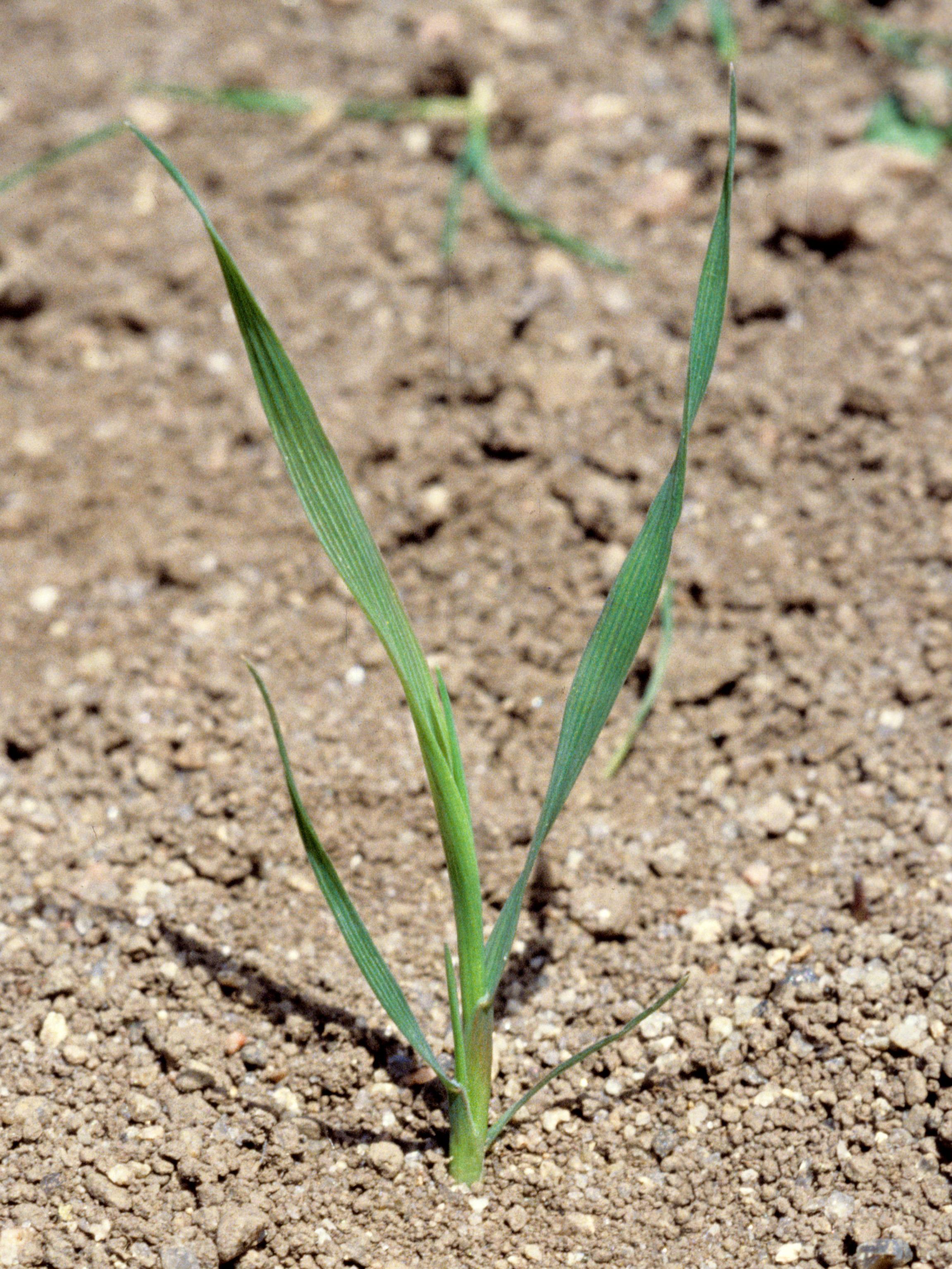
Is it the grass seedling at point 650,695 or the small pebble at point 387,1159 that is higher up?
the grass seedling at point 650,695

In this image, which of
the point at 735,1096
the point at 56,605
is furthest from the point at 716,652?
the point at 56,605

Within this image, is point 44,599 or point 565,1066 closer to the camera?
point 565,1066

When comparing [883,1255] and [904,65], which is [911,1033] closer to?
[883,1255]

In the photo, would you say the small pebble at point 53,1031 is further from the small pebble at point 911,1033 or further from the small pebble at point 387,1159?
the small pebble at point 911,1033

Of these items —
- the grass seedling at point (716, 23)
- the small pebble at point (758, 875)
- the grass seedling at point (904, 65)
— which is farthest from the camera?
the grass seedling at point (716, 23)

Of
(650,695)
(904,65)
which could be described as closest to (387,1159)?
(650,695)

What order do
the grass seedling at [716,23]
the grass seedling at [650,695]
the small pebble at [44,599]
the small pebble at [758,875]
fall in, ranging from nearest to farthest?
1. the small pebble at [758,875]
2. the grass seedling at [650,695]
3. the small pebble at [44,599]
4. the grass seedling at [716,23]

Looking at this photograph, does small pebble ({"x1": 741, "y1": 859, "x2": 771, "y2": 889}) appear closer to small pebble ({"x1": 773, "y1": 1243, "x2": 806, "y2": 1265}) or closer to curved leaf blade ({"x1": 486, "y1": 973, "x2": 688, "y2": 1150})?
curved leaf blade ({"x1": 486, "y1": 973, "x2": 688, "y2": 1150})

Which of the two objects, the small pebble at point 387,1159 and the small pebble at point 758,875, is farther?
the small pebble at point 758,875

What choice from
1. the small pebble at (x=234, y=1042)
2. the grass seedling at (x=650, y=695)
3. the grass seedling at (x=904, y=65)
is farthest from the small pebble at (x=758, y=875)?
the grass seedling at (x=904, y=65)
